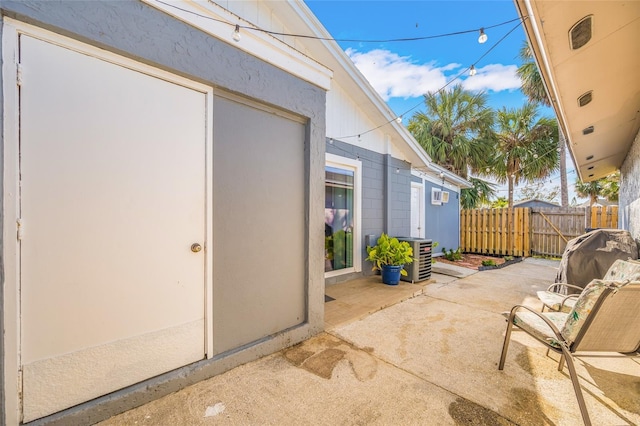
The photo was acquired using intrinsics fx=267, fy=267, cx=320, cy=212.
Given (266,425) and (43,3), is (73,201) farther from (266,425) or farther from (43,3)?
(266,425)

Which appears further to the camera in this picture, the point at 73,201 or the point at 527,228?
the point at 527,228

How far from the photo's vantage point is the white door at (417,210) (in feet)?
24.2

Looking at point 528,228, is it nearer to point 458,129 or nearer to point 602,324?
point 458,129

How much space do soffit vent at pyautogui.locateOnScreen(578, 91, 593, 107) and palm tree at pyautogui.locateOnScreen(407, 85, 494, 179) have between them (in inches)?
257

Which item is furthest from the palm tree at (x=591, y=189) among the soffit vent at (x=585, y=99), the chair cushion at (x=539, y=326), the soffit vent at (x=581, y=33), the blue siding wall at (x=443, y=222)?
the chair cushion at (x=539, y=326)

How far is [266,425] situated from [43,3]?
2834 mm

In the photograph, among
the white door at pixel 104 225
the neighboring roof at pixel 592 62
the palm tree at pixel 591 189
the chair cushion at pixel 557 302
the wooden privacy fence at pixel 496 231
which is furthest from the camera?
the palm tree at pixel 591 189

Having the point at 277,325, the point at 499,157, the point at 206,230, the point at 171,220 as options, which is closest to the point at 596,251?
the point at 277,325

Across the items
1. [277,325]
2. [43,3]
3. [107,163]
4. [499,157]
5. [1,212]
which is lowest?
[277,325]

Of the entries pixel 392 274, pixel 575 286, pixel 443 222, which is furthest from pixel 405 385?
pixel 443 222

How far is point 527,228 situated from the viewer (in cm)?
893

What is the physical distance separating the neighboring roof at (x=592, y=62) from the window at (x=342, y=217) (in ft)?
10.0

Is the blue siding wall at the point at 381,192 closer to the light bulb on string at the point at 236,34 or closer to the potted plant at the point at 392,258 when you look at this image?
the potted plant at the point at 392,258

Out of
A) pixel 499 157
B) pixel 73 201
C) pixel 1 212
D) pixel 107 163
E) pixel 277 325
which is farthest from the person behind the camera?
pixel 499 157
